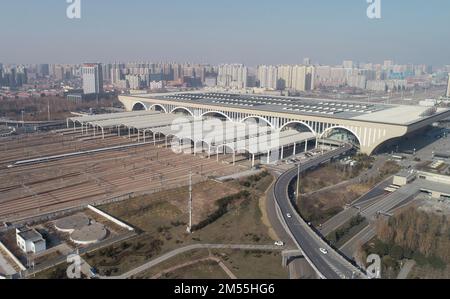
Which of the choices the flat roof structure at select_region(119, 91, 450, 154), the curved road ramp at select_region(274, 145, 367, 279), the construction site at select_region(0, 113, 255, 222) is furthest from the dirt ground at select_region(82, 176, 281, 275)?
the flat roof structure at select_region(119, 91, 450, 154)

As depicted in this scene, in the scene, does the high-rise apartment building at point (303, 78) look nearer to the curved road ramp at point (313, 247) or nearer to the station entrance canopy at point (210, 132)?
the station entrance canopy at point (210, 132)

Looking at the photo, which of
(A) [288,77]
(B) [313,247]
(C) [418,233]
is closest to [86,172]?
(B) [313,247]

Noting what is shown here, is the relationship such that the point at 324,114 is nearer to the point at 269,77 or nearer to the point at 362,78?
the point at 269,77

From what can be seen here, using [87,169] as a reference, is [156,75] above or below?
above

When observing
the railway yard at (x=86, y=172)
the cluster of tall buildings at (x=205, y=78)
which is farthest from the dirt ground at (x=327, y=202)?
the cluster of tall buildings at (x=205, y=78)

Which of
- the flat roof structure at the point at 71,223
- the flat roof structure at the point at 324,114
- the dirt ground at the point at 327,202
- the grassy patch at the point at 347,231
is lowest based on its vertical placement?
the grassy patch at the point at 347,231
